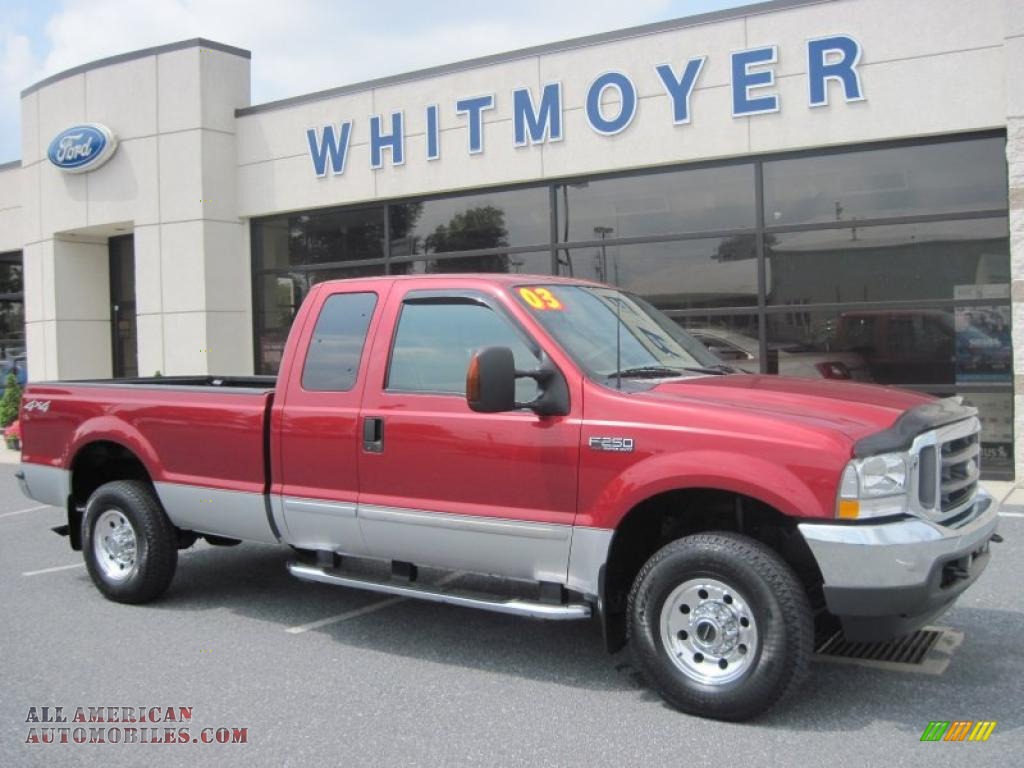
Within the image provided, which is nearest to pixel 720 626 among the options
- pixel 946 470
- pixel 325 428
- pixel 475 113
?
pixel 946 470

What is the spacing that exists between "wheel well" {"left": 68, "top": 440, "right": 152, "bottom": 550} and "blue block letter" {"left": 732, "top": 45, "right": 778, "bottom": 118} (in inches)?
326

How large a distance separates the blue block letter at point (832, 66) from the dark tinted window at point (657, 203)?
4.03 feet

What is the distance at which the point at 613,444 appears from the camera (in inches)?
169

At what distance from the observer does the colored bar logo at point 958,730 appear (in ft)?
12.8

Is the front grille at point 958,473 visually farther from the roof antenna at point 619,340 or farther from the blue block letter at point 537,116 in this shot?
the blue block letter at point 537,116

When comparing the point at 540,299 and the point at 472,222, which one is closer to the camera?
the point at 540,299

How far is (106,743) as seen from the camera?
4066 millimetres

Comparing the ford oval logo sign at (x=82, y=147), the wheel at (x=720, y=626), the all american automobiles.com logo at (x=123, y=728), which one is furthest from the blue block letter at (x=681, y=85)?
the ford oval logo sign at (x=82, y=147)

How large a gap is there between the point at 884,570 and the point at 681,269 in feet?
29.8

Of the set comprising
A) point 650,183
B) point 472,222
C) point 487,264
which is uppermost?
point 650,183

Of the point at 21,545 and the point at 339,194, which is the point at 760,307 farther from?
the point at 21,545

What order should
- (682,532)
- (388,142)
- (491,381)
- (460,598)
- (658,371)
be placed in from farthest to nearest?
1. (388,142)
2. (658,371)
3. (460,598)
4. (682,532)
5. (491,381)

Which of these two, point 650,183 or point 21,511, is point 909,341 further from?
point 21,511

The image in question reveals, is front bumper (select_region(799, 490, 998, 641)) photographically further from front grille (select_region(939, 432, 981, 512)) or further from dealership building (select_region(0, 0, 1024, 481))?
dealership building (select_region(0, 0, 1024, 481))
